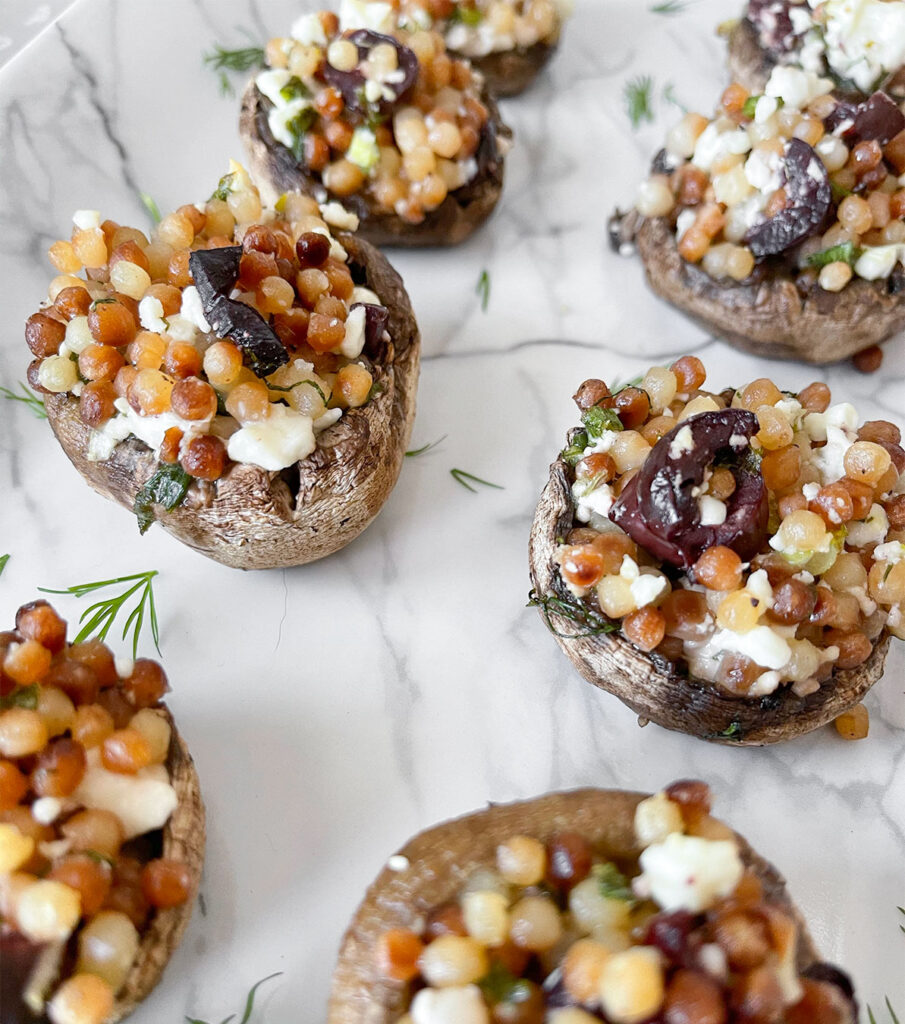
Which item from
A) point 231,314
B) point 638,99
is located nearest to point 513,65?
point 638,99

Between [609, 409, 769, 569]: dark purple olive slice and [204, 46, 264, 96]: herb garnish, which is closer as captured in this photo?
[609, 409, 769, 569]: dark purple olive slice

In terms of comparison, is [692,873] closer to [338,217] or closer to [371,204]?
[338,217]

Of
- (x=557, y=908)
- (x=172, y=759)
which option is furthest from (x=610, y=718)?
(x=172, y=759)

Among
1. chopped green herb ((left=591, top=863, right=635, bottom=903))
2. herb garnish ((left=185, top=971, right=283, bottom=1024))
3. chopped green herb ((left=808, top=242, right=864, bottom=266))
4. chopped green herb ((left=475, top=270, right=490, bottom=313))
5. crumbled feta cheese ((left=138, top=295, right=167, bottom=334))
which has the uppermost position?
crumbled feta cheese ((left=138, top=295, right=167, bottom=334))

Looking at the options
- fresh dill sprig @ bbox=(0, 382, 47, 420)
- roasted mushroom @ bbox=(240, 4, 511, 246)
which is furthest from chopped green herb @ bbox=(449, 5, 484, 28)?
fresh dill sprig @ bbox=(0, 382, 47, 420)

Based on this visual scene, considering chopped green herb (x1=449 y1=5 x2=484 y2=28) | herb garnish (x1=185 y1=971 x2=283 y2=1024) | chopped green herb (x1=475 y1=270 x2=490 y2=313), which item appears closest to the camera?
herb garnish (x1=185 y1=971 x2=283 y2=1024)

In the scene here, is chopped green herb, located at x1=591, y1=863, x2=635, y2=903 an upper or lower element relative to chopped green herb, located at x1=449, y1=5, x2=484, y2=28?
lower

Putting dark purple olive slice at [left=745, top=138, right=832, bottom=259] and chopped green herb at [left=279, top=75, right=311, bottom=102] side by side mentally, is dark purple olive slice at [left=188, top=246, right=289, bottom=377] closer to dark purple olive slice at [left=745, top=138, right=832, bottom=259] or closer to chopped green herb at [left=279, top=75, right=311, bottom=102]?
chopped green herb at [left=279, top=75, right=311, bottom=102]

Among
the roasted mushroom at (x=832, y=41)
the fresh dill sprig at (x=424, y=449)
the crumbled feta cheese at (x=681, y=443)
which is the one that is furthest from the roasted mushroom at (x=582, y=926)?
the roasted mushroom at (x=832, y=41)
